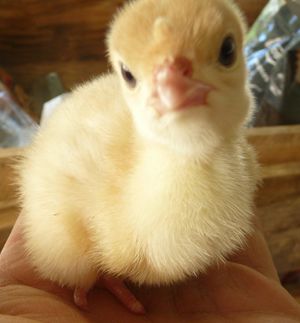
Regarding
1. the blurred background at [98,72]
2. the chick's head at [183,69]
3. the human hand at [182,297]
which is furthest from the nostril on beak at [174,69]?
the blurred background at [98,72]

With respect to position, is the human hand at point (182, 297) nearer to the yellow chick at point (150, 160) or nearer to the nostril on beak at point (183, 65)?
the yellow chick at point (150, 160)

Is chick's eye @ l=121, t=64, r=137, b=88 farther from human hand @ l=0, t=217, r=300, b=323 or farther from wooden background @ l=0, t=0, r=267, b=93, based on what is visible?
wooden background @ l=0, t=0, r=267, b=93

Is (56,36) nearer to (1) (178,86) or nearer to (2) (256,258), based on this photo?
(2) (256,258)

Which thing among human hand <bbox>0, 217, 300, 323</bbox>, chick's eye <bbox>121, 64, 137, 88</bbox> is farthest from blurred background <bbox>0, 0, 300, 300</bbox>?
chick's eye <bbox>121, 64, 137, 88</bbox>

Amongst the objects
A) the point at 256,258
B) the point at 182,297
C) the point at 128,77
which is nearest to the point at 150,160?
the point at 128,77

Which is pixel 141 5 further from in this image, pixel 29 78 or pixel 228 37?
pixel 29 78

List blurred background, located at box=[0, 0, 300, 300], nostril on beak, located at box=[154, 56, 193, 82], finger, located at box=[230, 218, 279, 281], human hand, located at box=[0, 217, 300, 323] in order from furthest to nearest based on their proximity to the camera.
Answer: blurred background, located at box=[0, 0, 300, 300], finger, located at box=[230, 218, 279, 281], human hand, located at box=[0, 217, 300, 323], nostril on beak, located at box=[154, 56, 193, 82]
